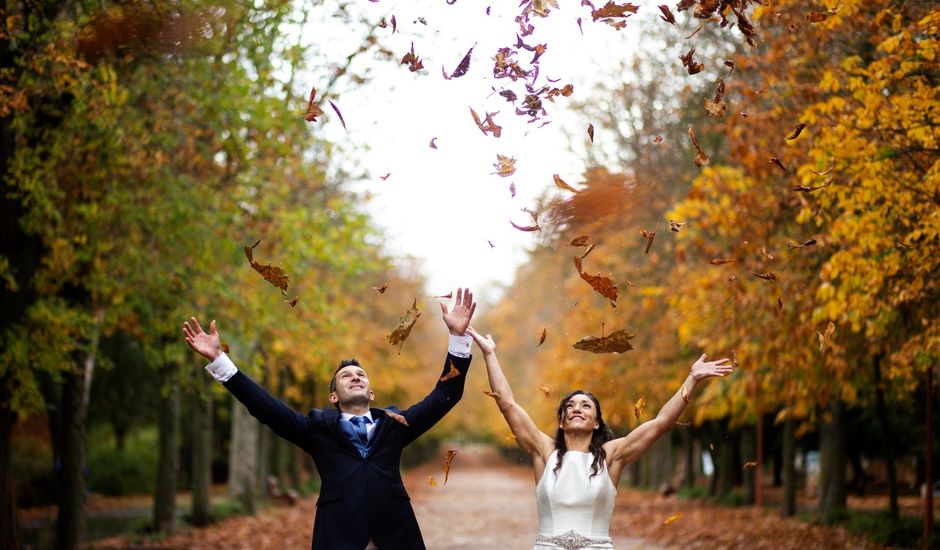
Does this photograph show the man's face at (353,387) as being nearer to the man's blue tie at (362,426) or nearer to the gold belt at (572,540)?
the man's blue tie at (362,426)

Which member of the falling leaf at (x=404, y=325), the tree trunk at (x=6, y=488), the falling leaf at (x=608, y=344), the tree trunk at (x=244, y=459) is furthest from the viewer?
the tree trunk at (x=244, y=459)

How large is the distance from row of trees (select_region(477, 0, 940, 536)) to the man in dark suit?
1.00 meters

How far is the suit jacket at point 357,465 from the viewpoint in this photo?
647 centimetres

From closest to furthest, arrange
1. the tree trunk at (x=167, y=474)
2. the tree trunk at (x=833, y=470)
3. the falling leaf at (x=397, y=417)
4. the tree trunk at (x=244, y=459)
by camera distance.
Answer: the falling leaf at (x=397, y=417), the tree trunk at (x=167, y=474), the tree trunk at (x=833, y=470), the tree trunk at (x=244, y=459)

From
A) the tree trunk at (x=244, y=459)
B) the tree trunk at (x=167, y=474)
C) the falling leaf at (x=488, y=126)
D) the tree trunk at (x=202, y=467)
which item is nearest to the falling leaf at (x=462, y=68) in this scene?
the falling leaf at (x=488, y=126)

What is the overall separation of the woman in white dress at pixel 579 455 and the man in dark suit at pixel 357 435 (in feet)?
0.99

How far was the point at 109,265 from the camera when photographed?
15.8m

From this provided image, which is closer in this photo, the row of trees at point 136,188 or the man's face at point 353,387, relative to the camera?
the man's face at point 353,387

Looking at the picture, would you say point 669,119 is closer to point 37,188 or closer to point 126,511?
point 37,188

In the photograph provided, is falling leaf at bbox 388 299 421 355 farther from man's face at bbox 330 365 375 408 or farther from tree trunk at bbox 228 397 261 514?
tree trunk at bbox 228 397 261 514

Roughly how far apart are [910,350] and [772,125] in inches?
165

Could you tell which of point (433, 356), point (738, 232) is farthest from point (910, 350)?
point (433, 356)

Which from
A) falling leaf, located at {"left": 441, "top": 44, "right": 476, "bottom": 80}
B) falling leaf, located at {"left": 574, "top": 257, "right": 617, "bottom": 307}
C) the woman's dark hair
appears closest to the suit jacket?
the woman's dark hair

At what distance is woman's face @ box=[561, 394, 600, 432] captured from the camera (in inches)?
264
